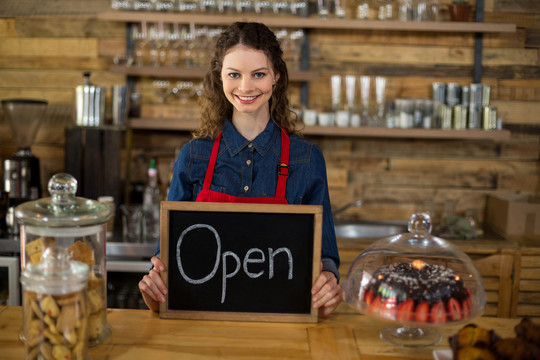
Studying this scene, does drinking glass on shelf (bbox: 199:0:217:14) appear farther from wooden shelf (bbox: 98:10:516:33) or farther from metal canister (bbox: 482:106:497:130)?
metal canister (bbox: 482:106:497:130)

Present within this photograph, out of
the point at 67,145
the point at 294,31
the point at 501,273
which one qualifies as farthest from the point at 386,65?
the point at 67,145

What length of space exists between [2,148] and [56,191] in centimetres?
259

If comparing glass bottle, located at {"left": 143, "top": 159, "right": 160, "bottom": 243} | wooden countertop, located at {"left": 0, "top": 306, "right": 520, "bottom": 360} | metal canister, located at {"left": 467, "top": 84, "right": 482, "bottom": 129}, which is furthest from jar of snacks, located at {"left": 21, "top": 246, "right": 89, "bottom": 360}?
metal canister, located at {"left": 467, "top": 84, "right": 482, "bottom": 129}

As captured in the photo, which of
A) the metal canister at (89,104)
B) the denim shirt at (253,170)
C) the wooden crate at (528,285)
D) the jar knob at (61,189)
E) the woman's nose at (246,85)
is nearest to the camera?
the jar knob at (61,189)

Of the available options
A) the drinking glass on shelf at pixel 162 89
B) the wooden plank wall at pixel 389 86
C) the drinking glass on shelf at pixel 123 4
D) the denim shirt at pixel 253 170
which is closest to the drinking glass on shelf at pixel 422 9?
the wooden plank wall at pixel 389 86

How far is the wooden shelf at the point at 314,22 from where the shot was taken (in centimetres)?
328

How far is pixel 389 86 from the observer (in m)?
3.54

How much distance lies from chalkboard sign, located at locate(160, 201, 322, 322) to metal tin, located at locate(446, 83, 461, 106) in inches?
88.0

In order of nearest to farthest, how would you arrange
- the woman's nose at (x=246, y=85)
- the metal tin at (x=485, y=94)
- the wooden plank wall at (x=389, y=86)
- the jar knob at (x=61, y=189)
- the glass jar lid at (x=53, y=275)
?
the glass jar lid at (x=53, y=275) < the jar knob at (x=61, y=189) < the woman's nose at (x=246, y=85) < the metal tin at (x=485, y=94) < the wooden plank wall at (x=389, y=86)

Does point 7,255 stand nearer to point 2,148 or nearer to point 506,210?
point 2,148

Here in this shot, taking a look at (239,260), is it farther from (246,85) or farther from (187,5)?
(187,5)

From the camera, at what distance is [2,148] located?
3.57 metres

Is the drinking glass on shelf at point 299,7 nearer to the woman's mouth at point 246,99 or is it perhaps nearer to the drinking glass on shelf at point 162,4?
the drinking glass on shelf at point 162,4

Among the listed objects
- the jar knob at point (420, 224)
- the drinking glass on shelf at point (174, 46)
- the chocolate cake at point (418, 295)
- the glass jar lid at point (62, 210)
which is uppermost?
the drinking glass on shelf at point (174, 46)
